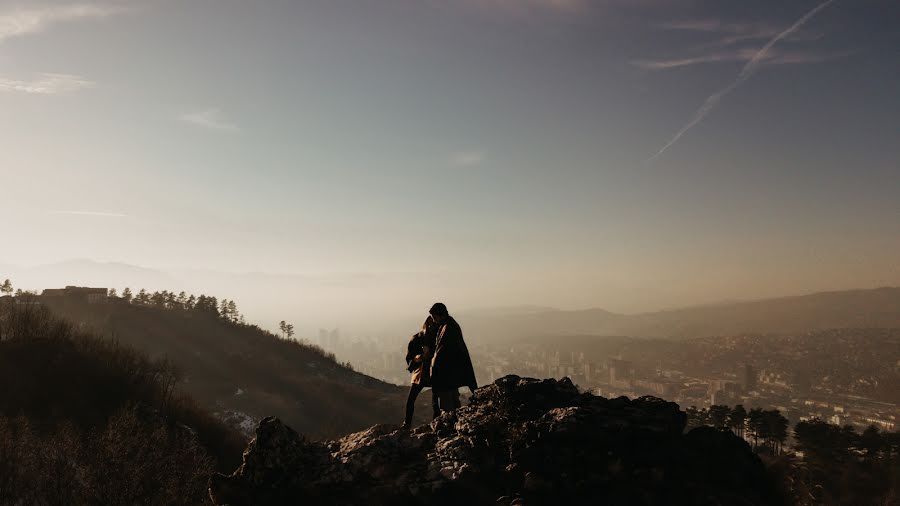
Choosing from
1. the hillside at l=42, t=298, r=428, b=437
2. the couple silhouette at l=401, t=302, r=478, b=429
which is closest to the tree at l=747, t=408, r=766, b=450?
the hillside at l=42, t=298, r=428, b=437

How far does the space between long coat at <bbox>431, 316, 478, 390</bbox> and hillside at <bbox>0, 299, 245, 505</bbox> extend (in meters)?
10.7

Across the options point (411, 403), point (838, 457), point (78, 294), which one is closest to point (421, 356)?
point (411, 403)

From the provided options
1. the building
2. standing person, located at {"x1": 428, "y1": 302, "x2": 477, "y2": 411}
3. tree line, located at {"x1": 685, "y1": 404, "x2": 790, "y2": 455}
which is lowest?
tree line, located at {"x1": 685, "y1": 404, "x2": 790, "y2": 455}

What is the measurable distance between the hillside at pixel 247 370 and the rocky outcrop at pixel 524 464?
4398 cm

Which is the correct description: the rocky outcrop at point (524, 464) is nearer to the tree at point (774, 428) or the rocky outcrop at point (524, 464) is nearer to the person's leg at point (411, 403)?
the person's leg at point (411, 403)

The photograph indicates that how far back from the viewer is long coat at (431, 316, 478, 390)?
38.2ft

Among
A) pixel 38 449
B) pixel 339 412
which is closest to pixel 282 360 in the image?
pixel 339 412

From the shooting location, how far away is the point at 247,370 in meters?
68.1

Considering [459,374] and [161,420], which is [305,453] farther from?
[161,420]

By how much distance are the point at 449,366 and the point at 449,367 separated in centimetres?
3

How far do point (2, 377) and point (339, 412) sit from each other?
116 feet

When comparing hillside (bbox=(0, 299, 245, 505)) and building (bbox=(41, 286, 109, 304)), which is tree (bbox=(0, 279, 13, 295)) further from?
hillside (bbox=(0, 299, 245, 505))

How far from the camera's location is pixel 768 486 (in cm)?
801

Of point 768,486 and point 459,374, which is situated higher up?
point 459,374
